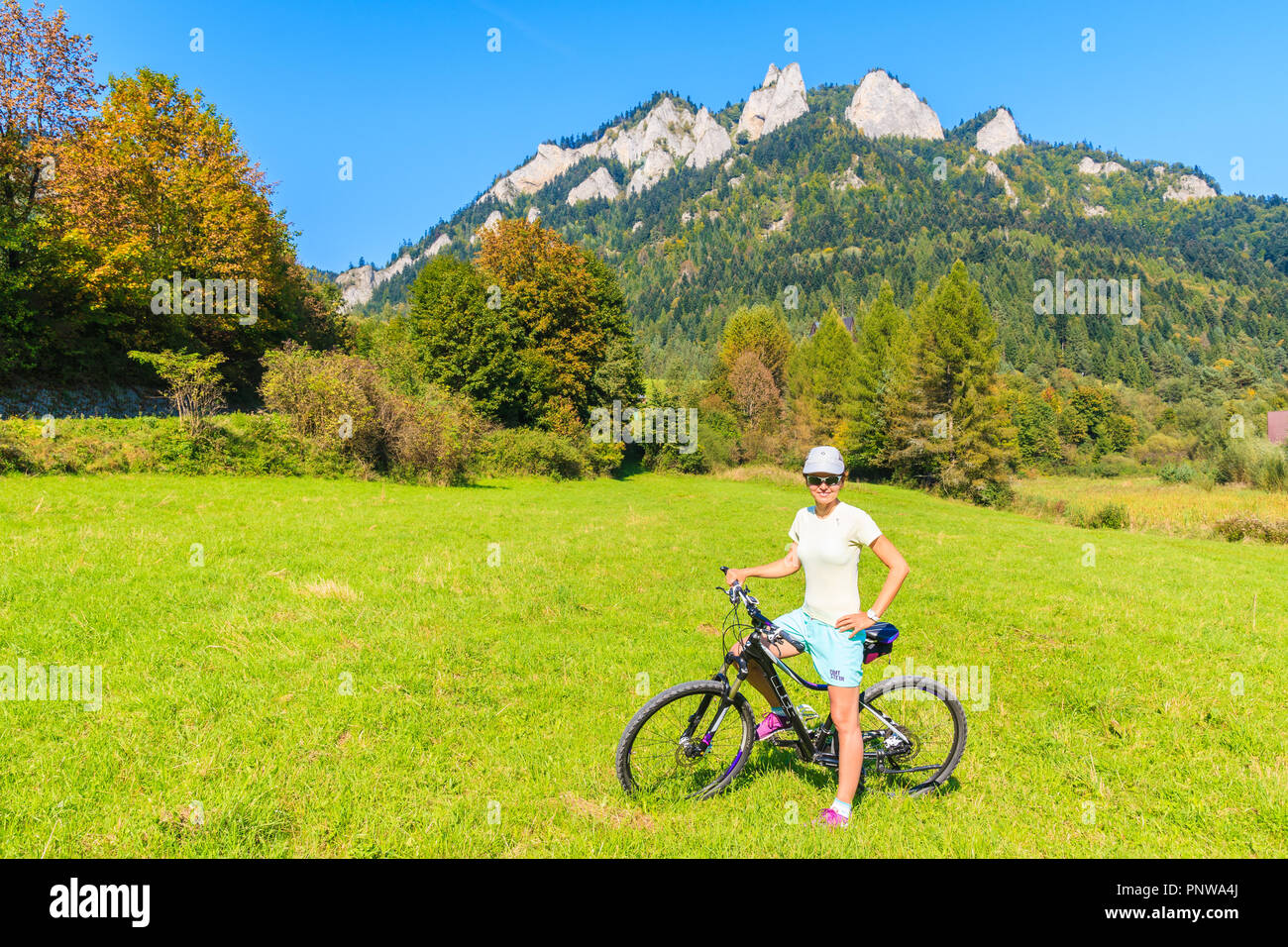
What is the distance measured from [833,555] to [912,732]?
7.99 feet

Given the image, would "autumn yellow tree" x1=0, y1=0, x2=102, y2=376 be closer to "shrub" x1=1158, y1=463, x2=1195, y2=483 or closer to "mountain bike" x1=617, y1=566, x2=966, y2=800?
"mountain bike" x1=617, y1=566, x2=966, y2=800

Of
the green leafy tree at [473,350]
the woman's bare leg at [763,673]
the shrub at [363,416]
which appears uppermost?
the green leafy tree at [473,350]

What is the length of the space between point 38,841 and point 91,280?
33398mm

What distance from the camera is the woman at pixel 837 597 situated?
14.3ft

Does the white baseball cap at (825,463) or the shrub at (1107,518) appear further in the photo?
the shrub at (1107,518)

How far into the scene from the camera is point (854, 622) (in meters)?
4.29

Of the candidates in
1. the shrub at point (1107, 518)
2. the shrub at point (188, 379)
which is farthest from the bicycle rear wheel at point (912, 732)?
the shrub at point (1107, 518)

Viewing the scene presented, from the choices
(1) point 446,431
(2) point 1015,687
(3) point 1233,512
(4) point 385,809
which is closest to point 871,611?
(4) point 385,809

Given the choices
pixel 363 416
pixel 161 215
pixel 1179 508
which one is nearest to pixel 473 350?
pixel 363 416

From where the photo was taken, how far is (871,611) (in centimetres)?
441

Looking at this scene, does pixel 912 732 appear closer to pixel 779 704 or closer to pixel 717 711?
pixel 779 704

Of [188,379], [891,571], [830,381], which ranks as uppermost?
[830,381]

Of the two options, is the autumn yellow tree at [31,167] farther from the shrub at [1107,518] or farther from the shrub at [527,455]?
the shrub at [1107,518]

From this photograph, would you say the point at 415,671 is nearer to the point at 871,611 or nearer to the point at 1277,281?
the point at 871,611
